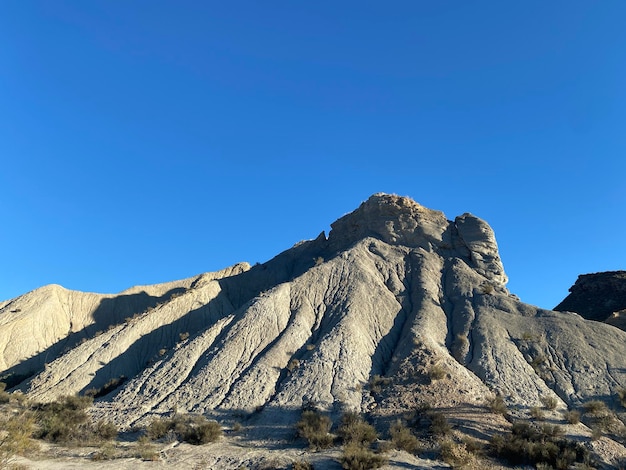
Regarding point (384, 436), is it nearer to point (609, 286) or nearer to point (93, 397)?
point (93, 397)

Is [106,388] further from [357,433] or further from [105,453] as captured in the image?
[357,433]

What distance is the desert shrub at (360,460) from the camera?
16438 millimetres

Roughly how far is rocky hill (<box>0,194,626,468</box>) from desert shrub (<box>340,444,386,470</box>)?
4.91 meters

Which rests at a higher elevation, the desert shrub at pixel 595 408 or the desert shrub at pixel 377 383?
the desert shrub at pixel 377 383

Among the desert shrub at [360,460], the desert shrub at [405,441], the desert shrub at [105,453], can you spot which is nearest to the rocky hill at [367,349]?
the desert shrub at [405,441]

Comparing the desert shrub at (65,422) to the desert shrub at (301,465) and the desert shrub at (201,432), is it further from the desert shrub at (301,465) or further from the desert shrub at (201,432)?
the desert shrub at (301,465)

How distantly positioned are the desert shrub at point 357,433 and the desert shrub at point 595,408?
1084cm

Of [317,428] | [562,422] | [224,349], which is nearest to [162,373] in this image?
[224,349]

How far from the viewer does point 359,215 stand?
1881 inches

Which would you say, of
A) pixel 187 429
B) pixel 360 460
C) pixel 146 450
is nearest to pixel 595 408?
pixel 360 460

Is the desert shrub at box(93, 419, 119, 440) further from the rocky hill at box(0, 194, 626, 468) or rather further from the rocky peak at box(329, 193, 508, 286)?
the rocky peak at box(329, 193, 508, 286)

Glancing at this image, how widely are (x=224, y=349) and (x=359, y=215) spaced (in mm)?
23584

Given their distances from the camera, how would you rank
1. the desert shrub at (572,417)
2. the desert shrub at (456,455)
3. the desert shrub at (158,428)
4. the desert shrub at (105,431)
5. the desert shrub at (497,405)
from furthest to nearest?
the desert shrub at (105,431), the desert shrub at (158,428), the desert shrub at (497,405), the desert shrub at (572,417), the desert shrub at (456,455)

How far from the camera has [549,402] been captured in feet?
73.5
